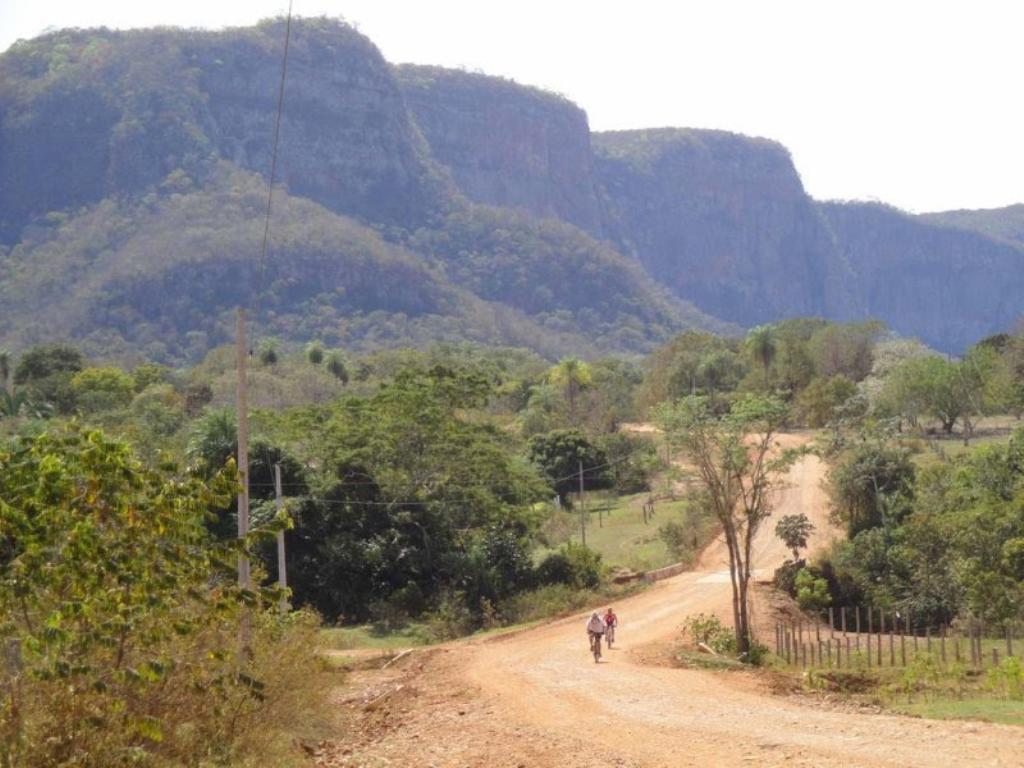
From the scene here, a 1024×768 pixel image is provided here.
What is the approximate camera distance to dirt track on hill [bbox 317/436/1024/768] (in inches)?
558

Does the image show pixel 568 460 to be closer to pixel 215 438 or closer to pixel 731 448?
pixel 215 438

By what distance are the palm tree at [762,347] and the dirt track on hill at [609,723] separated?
2178 inches

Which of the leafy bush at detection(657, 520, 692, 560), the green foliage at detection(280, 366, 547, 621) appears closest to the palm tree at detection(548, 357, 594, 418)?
the leafy bush at detection(657, 520, 692, 560)

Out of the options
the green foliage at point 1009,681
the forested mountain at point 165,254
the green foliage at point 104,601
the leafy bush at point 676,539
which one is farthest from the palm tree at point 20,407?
the forested mountain at point 165,254

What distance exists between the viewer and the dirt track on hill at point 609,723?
46.5 ft

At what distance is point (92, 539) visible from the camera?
1052 cm

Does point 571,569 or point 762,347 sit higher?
point 762,347

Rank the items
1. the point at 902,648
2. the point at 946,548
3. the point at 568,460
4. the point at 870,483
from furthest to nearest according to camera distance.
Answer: the point at 568,460 < the point at 870,483 < the point at 946,548 < the point at 902,648

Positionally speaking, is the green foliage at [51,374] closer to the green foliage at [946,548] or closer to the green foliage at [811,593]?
the green foliage at [811,593]

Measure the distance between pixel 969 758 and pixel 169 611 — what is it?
8187mm

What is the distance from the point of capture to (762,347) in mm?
82688

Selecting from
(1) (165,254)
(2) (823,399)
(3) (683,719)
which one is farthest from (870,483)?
(1) (165,254)

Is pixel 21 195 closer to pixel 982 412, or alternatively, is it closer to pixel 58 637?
pixel 982 412

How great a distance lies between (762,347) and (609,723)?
222ft
